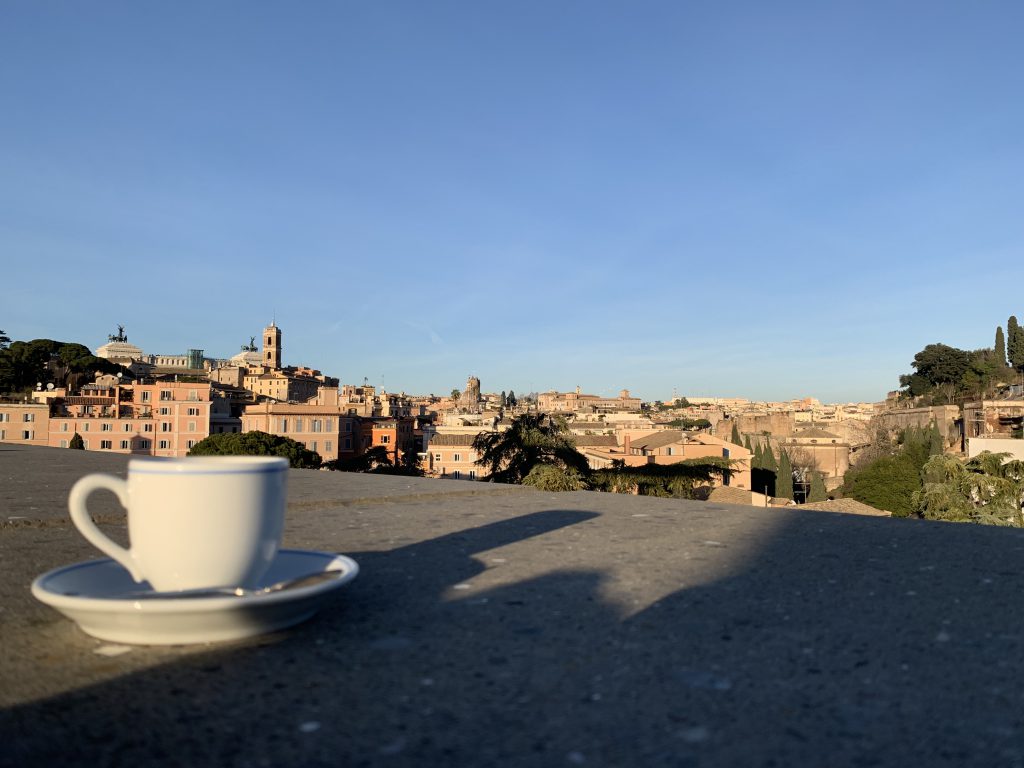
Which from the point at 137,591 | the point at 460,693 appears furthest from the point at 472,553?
the point at 460,693

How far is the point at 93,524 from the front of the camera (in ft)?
3.76

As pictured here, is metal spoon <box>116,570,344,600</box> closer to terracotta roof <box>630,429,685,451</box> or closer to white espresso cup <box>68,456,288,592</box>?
white espresso cup <box>68,456,288,592</box>

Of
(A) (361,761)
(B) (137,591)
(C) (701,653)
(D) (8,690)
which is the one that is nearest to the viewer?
(A) (361,761)

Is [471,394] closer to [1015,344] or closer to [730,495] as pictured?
[1015,344]

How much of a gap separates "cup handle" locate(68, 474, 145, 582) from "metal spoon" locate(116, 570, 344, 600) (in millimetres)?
36

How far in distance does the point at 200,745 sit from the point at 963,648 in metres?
1.03

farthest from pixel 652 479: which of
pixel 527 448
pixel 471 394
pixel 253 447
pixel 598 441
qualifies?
pixel 471 394

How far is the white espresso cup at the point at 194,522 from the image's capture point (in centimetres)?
107

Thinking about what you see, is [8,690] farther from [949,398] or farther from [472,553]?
[949,398]

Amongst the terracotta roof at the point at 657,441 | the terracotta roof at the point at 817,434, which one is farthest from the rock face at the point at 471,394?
the terracotta roof at the point at 657,441

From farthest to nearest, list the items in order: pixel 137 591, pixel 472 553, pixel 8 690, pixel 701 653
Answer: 1. pixel 472 553
2. pixel 137 591
3. pixel 701 653
4. pixel 8 690

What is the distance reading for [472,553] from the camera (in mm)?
1788

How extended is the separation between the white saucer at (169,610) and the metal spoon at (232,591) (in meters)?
0.03

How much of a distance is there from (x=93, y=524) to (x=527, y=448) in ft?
52.1
